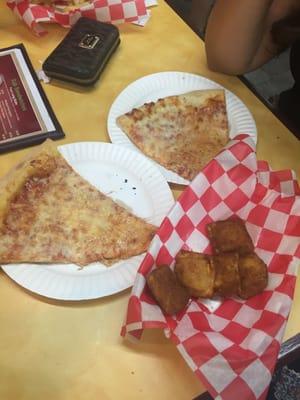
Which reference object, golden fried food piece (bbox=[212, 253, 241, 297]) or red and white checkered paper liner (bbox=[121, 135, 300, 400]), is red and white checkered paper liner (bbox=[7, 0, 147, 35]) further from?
golden fried food piece (bbox=[212, 253, 241, 297])

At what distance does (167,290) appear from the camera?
82 centimetres

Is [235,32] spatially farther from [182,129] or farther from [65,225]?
[65,225]

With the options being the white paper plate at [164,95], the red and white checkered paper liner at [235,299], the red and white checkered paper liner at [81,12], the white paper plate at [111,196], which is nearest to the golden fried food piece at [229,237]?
the red and white checkered paper liner at [235,299]

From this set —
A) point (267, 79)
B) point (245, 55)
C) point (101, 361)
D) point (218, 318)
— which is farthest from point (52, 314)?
point (267, 79)

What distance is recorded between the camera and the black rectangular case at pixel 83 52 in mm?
1273

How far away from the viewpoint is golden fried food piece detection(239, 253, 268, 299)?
88 cm

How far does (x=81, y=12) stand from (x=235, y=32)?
47cm

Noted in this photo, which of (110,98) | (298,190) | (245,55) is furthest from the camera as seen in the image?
(245,55)

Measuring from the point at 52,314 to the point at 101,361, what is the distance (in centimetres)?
13

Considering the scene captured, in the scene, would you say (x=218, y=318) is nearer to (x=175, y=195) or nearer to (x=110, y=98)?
(x=175, y=195)

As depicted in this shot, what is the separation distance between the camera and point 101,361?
83cm

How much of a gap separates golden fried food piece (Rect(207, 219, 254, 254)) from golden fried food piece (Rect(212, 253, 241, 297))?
0.04 metres

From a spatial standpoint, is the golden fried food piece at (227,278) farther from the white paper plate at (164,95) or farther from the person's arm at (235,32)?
the person's arm at (235,32)

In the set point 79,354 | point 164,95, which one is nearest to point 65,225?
point 79,354
